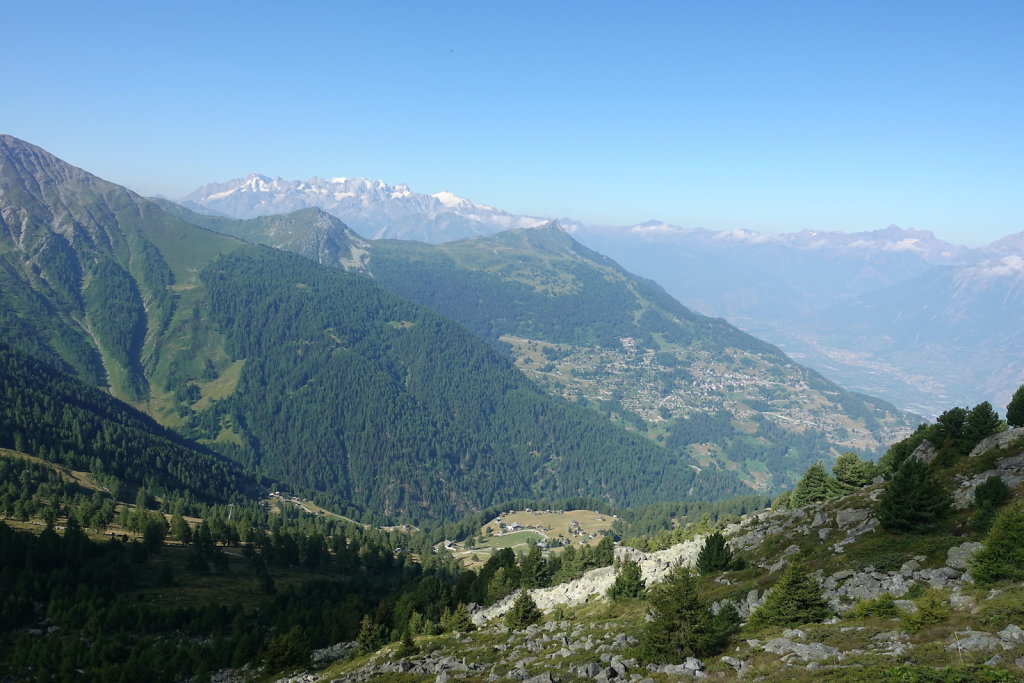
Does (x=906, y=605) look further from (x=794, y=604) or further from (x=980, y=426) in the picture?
(x=980, y=426)

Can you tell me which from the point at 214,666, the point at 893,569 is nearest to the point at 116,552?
the point at 214,666

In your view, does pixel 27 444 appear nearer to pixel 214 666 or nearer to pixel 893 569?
pixel 214 666

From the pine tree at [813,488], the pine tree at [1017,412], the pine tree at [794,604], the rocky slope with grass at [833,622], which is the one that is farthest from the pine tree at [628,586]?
the pine tree at [1017,412]

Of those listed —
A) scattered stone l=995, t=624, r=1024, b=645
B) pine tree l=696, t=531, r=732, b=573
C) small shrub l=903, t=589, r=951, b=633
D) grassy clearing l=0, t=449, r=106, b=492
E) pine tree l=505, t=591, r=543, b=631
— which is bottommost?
grassy clearing l=0, t=449, r=106, b=492

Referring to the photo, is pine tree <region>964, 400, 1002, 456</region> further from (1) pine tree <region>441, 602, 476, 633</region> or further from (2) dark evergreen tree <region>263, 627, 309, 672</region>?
(2) dark evergreen tree <region>263, 627, 309, 672</region>

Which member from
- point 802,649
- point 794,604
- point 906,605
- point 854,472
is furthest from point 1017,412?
point 802,649

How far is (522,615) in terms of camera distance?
206 feet

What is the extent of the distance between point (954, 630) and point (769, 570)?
30.2 m

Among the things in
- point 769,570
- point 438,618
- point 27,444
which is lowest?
point 27,444

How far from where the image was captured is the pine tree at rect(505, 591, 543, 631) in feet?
202

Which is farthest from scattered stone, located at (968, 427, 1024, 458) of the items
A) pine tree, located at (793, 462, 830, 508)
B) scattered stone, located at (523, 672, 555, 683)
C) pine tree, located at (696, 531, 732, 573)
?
scattered stone, located at (523, 672, 555, 683)

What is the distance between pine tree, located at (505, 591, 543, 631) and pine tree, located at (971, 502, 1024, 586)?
4109 centimetres

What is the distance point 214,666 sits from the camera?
74312 mm

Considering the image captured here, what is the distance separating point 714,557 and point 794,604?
28269 mm
